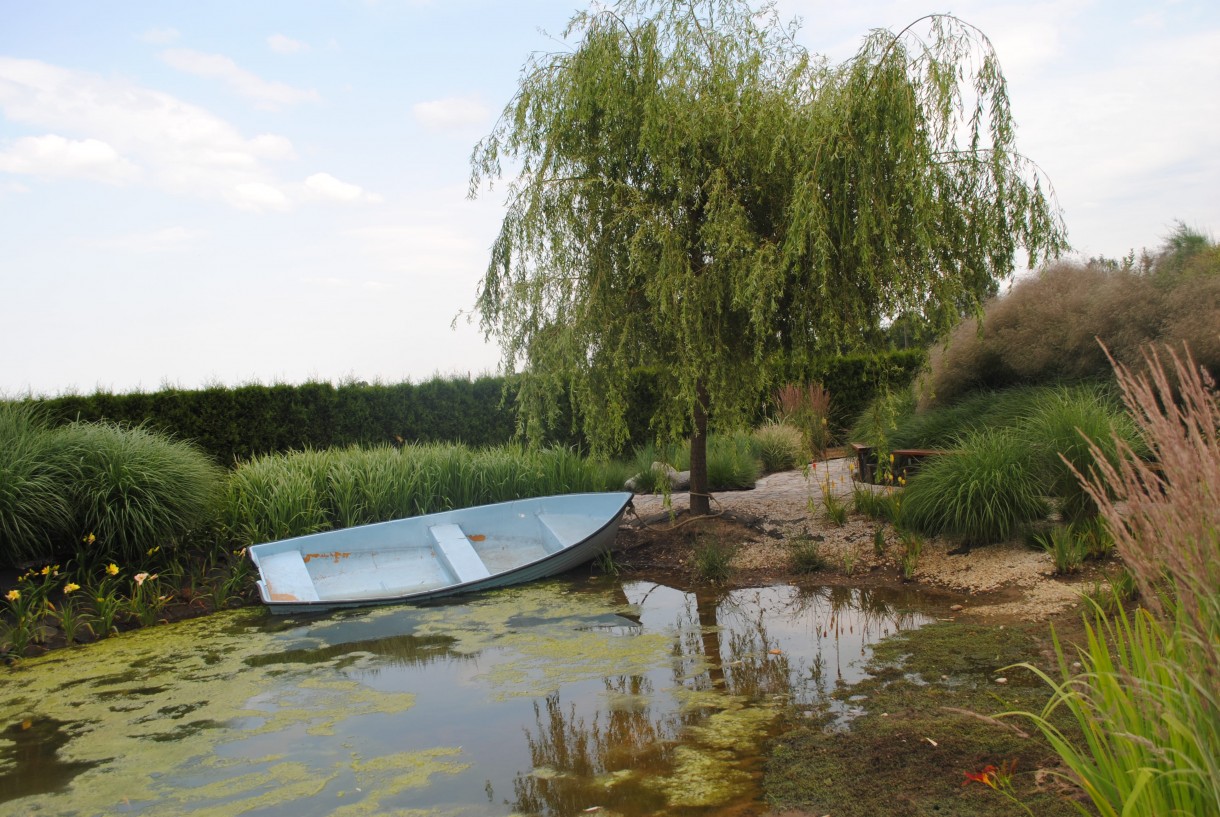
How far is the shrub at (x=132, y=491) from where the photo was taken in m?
6.88

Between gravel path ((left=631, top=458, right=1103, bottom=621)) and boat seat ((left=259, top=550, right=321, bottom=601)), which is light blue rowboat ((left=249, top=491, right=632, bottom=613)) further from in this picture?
gravel path ((left=631, top=458, right=1103, bottom=621))

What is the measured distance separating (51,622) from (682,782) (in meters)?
4.95

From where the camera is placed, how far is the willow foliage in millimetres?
6906

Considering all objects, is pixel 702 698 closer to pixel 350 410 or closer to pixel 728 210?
pixel 728 210

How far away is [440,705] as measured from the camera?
452cm

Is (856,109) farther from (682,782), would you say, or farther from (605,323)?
(682,782)

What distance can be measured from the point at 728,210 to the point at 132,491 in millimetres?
5116

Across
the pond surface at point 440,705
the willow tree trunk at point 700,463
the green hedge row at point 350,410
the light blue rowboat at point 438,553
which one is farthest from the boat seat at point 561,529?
the willow tree trunk at point 700,463

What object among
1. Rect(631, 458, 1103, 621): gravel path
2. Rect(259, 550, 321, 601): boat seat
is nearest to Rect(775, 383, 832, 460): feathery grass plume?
Rect(631, 458, 1103, 621): gravel path

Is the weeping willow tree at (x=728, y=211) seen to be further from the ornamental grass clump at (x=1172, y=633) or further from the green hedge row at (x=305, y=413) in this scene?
the ornamental grass clump at (x=1172, y=633)

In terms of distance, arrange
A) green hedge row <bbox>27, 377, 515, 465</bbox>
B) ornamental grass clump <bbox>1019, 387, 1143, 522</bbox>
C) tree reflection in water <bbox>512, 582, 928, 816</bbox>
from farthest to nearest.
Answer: green hedge row <bbox>27, 377, 515, 465</bbox>
ornamental grass clump <bbox>1019, 387, 1143, 522</bbox>
tree reflection in water <bbox>512, 582, 928, 816</bbox>

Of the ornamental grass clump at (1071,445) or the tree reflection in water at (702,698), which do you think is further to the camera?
the ornamental grass clump at (1071,445)

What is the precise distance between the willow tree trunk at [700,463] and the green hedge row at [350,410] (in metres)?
0.46

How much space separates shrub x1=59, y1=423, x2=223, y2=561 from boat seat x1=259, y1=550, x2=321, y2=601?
2.93 ft
